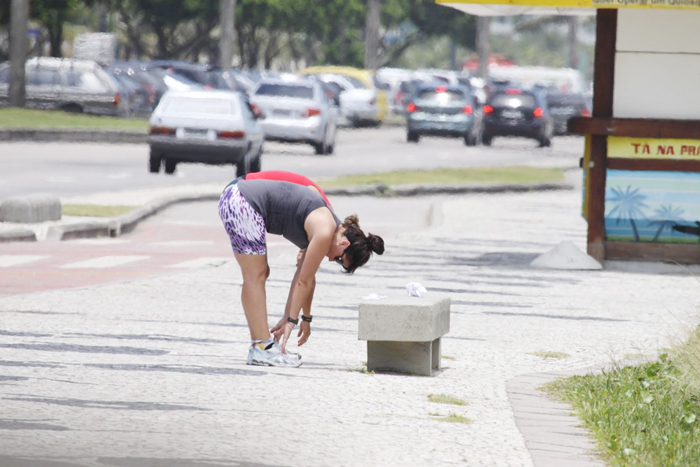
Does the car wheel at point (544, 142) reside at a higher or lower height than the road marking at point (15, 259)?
lower

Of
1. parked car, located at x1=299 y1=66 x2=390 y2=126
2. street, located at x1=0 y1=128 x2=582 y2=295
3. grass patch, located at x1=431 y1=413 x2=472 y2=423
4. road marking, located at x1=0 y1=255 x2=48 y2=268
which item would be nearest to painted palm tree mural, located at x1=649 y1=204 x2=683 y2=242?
street, located at x1=0 y1=128 x2=582 y2=295

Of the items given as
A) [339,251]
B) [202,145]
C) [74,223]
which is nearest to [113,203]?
[74,223]

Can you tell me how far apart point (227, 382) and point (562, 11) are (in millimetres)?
9152

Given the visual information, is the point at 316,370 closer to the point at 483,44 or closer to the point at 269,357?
the point at 269,357

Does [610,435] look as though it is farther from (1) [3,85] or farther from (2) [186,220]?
(1) [3,85]

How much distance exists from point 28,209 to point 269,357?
359 inches

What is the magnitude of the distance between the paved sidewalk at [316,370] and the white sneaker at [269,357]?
0.35 ft

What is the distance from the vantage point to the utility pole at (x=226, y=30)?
166 feet

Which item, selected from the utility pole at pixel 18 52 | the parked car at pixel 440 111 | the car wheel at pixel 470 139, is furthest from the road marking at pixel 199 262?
the car wheel at pixel 470 139

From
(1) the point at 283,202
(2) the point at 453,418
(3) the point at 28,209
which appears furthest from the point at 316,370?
(3) the point at 28,209

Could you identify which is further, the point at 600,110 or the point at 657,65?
the point at 600,110

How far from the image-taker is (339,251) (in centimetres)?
839

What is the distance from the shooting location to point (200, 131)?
89.8 feet

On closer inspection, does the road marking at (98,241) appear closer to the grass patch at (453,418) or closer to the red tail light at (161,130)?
the red tail light at (161,130)
